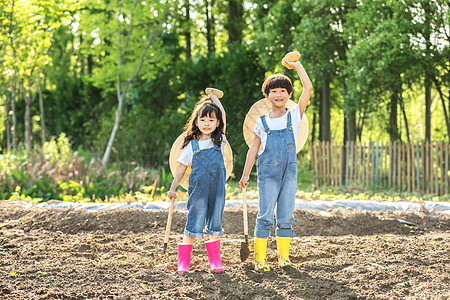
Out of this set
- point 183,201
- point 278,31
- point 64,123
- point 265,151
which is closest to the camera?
point 265,151

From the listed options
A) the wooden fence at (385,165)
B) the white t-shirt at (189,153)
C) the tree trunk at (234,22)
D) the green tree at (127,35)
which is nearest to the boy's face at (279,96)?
the white t-shirt at (189,153)

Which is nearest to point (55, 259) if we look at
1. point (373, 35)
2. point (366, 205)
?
point (366, 205)

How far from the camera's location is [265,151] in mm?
3855

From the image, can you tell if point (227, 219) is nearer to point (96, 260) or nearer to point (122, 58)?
point (96, 260)

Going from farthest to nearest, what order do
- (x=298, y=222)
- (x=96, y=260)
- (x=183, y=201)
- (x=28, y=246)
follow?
1. (x=183, y=201)
2. (x=298, y=222)
3. (x=28, y=246)
4. (x=96, y=260)

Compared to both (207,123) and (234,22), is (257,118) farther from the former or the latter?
(234,22)

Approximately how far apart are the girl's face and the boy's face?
1.67ft

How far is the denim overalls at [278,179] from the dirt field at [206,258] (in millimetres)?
381

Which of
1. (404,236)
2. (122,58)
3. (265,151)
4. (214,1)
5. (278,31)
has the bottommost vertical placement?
(404,236)

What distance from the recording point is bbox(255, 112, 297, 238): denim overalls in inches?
150

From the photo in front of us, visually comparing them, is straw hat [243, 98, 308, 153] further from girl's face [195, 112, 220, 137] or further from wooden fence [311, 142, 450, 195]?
wooden fence [311, 142, 450, 195]

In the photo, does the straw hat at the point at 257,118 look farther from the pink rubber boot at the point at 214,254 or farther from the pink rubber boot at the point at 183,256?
the pink rubber boot at the point at 183,256

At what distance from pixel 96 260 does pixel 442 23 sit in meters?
9.19

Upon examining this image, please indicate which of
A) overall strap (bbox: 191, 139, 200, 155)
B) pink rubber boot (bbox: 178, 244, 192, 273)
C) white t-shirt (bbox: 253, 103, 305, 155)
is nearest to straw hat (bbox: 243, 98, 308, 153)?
white t-shirt (bbox: 253, 103, 305, 155)
